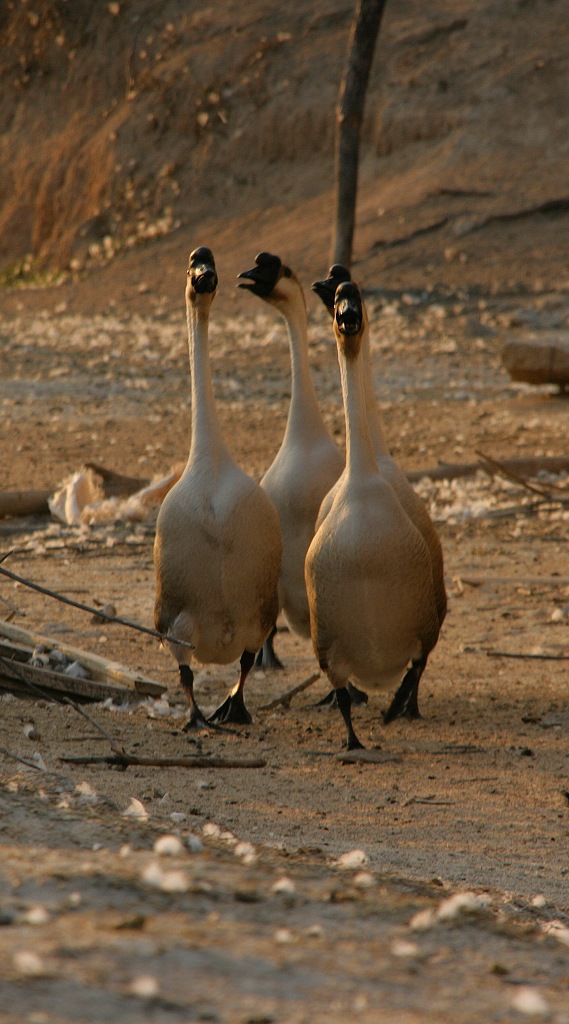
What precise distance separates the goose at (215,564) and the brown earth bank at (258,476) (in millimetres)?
307

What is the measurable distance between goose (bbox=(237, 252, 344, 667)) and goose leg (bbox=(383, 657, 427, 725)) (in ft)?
2.54

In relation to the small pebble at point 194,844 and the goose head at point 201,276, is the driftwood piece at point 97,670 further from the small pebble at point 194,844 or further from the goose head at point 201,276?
the small pebble at point 194,844

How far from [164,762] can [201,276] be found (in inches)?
87.6

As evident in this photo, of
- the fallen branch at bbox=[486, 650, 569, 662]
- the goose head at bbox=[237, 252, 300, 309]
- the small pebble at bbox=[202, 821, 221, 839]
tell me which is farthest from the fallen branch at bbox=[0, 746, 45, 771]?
the goose head at bbox=[237, 252, 300, 309]

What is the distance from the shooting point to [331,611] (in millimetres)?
5242

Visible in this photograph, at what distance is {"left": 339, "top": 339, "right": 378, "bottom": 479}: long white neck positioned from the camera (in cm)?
532

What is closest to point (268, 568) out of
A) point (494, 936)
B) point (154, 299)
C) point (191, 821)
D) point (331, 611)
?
point (331, 611)

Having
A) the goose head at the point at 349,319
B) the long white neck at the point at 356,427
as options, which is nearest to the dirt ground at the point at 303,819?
the long white neck at the point at 356,427

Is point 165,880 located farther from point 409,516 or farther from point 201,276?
point 201,276

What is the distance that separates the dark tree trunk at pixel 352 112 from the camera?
1655 cm

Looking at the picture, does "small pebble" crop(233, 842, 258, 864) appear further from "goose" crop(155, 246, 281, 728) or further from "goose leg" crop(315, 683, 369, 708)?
"goose leg" crop(315, 683, 369, 708)

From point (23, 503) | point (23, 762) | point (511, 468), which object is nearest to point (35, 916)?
point (23, 762)

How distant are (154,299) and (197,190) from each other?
6859 millimetres

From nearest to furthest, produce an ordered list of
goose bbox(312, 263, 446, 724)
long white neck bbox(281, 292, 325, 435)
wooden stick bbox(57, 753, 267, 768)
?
1. wooden stick bbox(57, 753, 267, 768)
2. goose bbox(312, 263, 446, 724)
3. long white neck bbox(281, 292, 325, 435)
